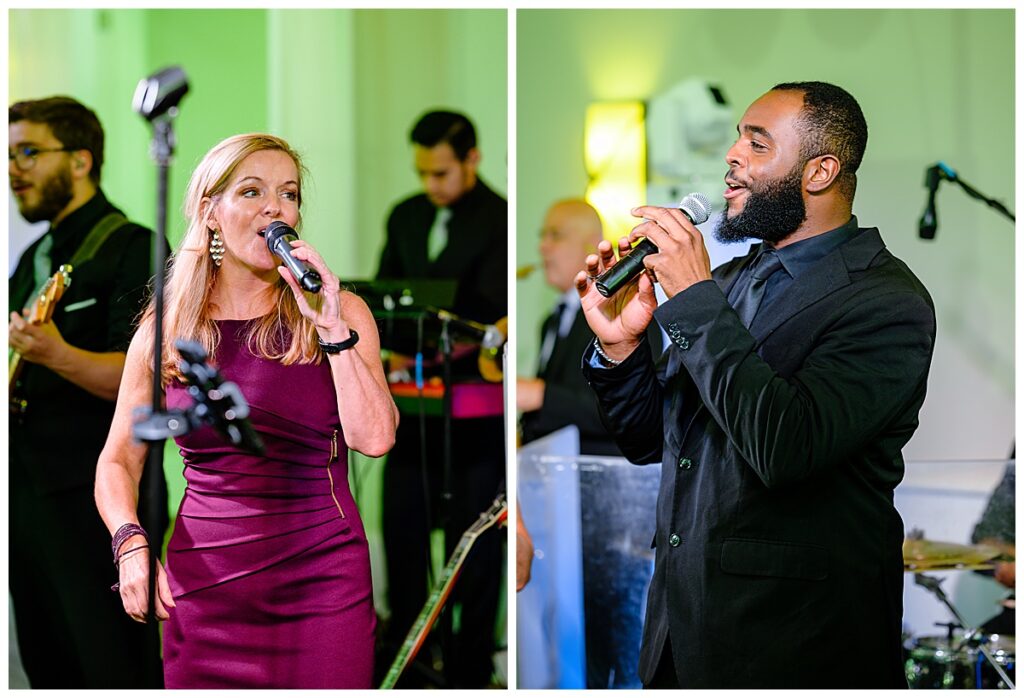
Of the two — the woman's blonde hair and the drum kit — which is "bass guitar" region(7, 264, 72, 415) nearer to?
the woman's blonde hair

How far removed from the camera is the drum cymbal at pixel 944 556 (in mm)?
3334

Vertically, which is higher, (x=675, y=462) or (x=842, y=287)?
(x=842, y=287)

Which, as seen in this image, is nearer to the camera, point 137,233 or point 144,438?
point 144,438

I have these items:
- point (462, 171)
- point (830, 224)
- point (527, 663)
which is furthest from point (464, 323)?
point (830, 224)

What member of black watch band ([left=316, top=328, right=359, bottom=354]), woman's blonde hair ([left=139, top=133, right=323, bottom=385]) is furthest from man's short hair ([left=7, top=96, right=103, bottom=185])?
black watch band ([left=316, top=328, right=359, bottom=354])

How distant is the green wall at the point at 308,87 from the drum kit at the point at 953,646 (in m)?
1.62

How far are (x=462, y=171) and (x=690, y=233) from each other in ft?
5.65

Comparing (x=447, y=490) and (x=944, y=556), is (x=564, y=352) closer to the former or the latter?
(x=447, y=490)

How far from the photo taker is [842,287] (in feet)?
8.06

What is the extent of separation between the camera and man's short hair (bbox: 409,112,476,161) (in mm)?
4023

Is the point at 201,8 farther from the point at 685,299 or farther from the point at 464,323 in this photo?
the point at 685,299

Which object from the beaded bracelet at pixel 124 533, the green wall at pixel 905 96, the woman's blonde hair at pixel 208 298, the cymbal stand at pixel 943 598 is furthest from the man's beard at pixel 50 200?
the cymbal stand at pixel 943 598

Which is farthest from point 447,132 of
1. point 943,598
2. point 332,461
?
point 943,598

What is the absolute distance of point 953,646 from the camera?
3.40 metres
